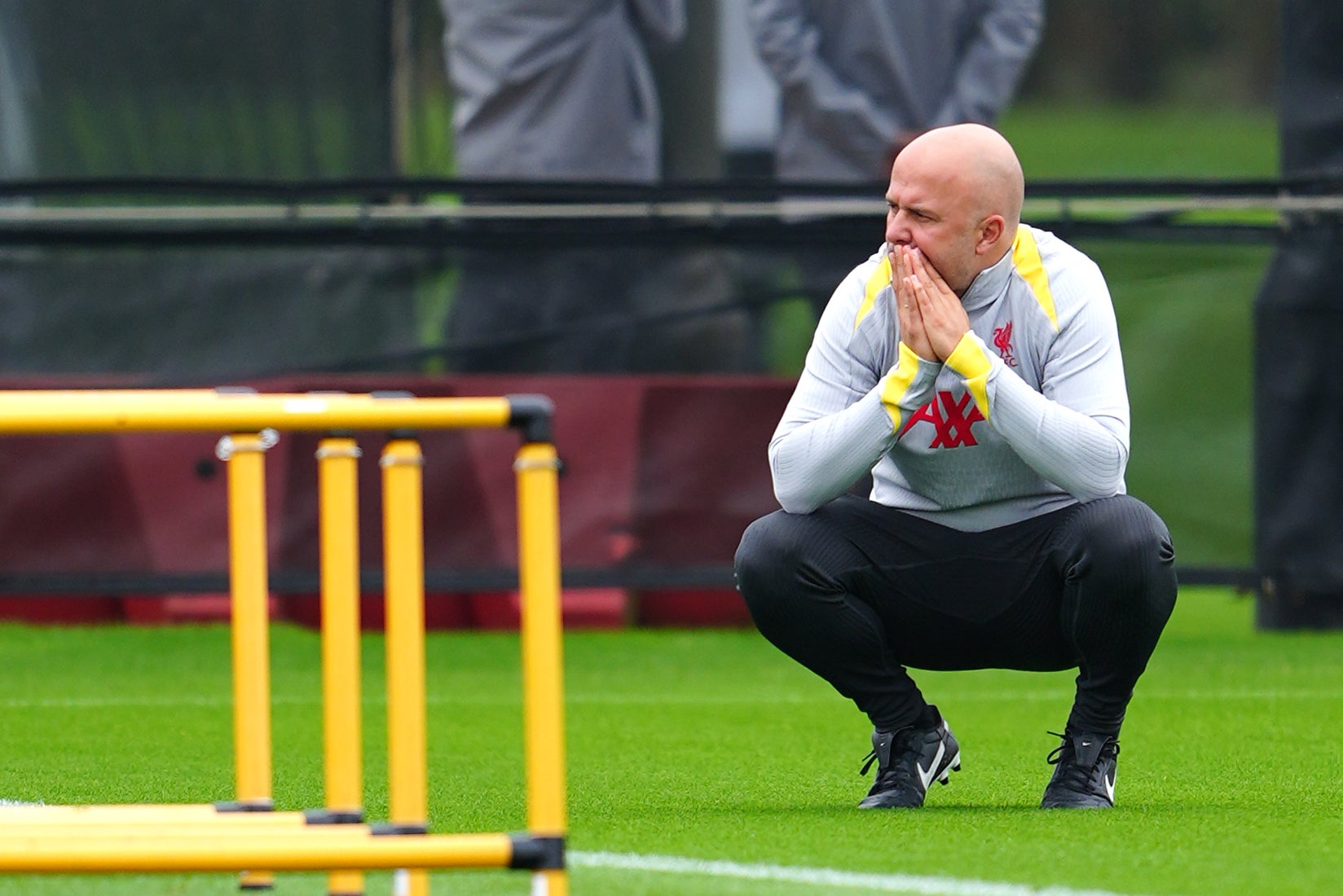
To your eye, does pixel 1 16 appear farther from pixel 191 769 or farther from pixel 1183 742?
pixel 1183 742

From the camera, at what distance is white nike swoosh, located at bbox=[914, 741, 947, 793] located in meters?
3.67

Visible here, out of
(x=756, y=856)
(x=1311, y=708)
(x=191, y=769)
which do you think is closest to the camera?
(x=756, y=856)

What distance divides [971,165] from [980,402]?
417 mm

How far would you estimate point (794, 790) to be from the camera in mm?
3963

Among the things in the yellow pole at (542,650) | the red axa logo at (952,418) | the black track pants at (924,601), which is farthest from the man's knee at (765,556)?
the yellow pole at (542,650)

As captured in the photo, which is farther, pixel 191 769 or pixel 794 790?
pixel 191 769

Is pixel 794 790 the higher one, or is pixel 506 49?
pixel 506 49

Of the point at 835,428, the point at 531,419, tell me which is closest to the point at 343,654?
the point at 531,419

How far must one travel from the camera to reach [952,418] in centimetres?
363

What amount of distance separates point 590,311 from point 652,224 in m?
0.35

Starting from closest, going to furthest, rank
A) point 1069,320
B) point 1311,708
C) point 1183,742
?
point 1069,320 → point 1183,742 → point 1311,708

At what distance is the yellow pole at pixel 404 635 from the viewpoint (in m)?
2.50

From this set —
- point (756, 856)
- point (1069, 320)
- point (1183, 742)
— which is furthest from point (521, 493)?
Answer: point (1183, 742)

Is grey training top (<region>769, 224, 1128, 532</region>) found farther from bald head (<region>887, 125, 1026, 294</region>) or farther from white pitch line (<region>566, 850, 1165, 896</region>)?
white pitch line (<region>566, 850, 1165, 896</region>)
